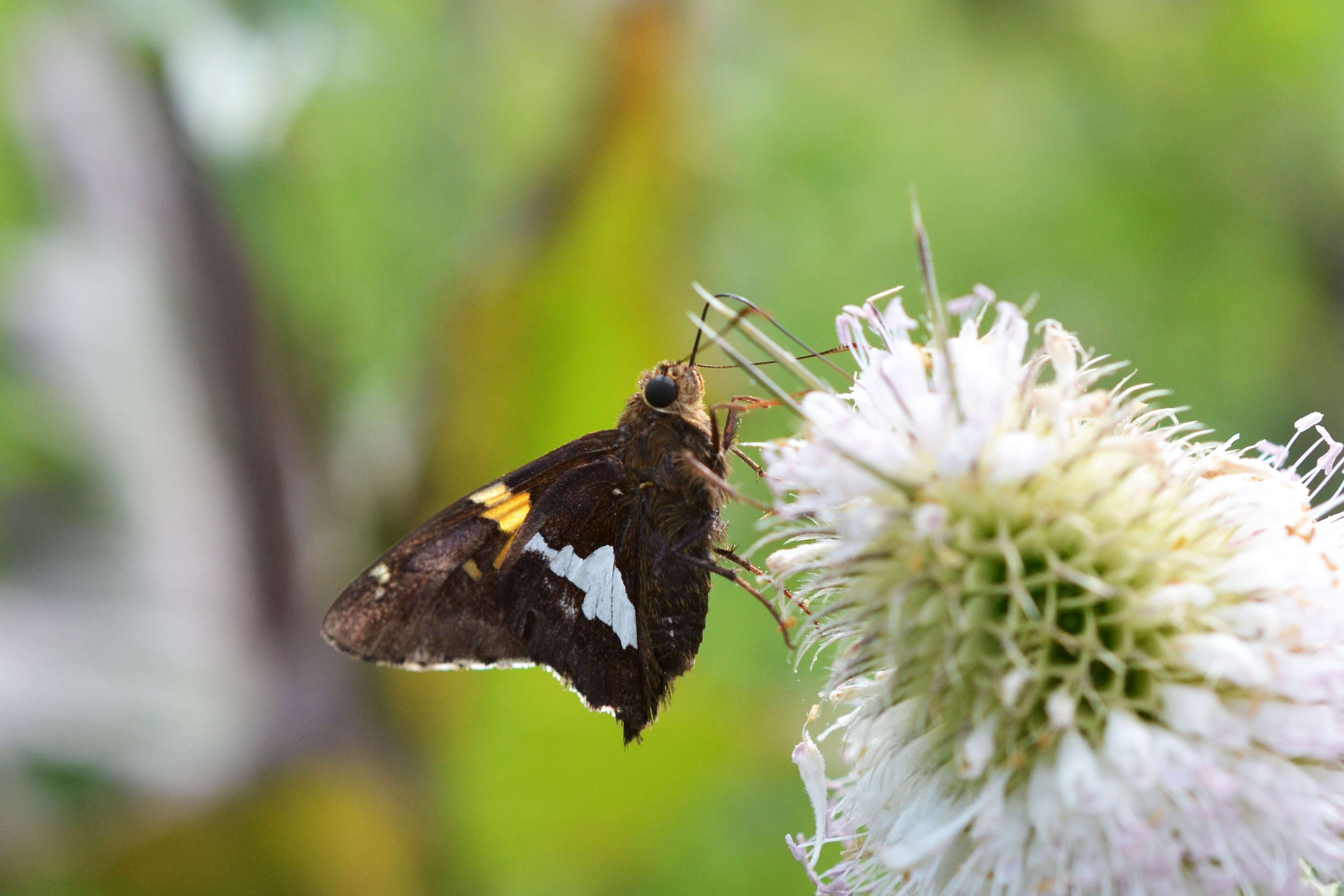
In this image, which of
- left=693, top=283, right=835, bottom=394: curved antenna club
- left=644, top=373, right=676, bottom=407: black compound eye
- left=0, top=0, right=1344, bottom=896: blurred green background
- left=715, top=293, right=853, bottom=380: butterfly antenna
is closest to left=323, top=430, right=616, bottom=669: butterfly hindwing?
left=644, top=373, right=676, bottom=407: black compound eye

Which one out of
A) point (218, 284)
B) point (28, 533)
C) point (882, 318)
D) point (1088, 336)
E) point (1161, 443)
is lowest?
point (1161, 443)

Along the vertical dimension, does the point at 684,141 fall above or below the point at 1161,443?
above

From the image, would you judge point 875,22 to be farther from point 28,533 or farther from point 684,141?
point 28,533

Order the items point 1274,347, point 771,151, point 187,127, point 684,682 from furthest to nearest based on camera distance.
Result: 1. point 771,151
2. point 1274,347
3. point 187,127
4. point 684,682

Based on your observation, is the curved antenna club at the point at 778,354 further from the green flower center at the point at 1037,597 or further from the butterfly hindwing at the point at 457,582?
the butterfly hindwing at the point at 457,582

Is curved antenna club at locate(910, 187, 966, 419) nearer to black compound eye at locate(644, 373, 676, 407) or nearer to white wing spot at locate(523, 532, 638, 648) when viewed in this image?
black compound eye at locate(644, 373, 676, 407)

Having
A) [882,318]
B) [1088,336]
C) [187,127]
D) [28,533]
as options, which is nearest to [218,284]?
[187,127]

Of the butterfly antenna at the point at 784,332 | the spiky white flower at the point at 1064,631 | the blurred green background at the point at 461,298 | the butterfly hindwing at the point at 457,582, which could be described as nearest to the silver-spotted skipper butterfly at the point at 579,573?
the butterfly hindwing at the point at 457,582
